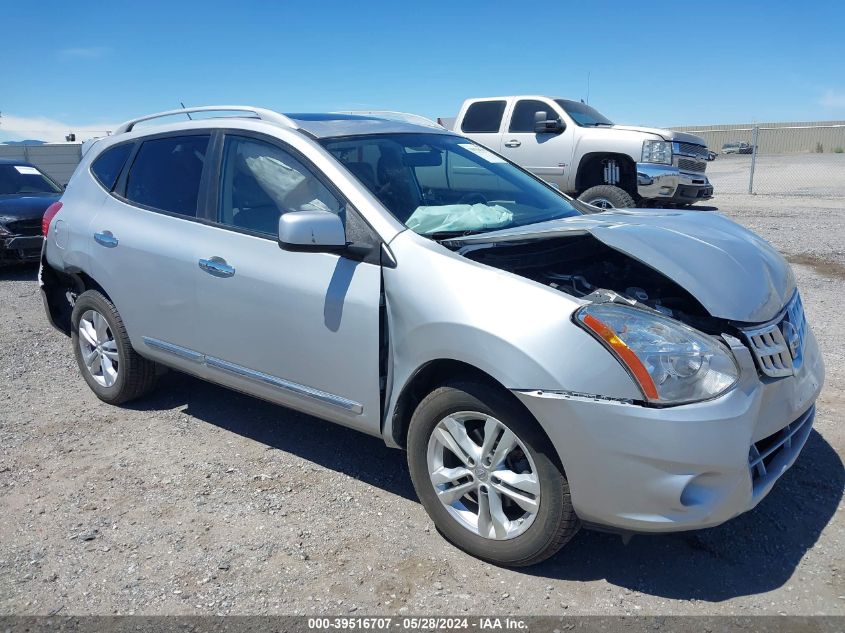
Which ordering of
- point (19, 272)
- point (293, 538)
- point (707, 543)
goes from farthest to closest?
point (19, 272), point (293, 538), point (707, 543)

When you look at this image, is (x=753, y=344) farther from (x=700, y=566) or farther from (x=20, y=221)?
(x=20, y=221)

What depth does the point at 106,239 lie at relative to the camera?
4508 mm

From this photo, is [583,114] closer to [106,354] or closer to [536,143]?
[536,143]

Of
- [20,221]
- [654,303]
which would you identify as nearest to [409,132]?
[654,303]

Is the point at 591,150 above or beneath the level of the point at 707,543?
above

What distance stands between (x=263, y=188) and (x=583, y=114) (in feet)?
31.6

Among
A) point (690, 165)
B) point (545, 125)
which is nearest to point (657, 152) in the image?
point (690, 165)

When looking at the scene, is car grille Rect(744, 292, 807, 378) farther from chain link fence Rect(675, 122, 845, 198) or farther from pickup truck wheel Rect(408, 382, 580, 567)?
chain link fence Rect(675, 122, 845, 198)

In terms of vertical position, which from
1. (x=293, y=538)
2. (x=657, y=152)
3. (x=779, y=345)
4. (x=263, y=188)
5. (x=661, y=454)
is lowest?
(x=293, y=538)

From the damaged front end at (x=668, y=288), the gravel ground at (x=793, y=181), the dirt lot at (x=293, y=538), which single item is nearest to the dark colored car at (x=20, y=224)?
the dirt lot at (x=293, y=538)

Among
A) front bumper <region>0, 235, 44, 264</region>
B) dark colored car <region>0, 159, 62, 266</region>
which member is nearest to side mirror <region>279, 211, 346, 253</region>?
front bumper <region>0, 235, 44, 264</region>

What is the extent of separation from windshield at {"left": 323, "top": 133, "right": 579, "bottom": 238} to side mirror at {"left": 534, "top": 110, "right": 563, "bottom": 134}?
736 cm

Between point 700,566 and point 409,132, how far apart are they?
2745mm

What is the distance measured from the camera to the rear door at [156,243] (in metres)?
4.04
